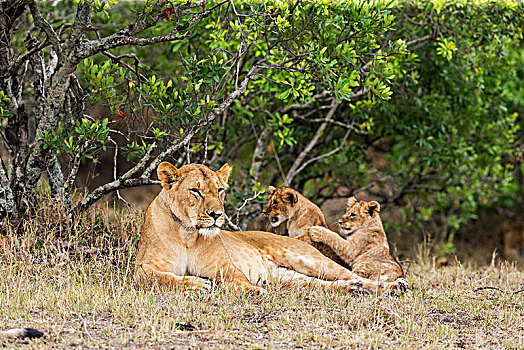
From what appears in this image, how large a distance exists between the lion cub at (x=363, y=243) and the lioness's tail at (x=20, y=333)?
337 cm

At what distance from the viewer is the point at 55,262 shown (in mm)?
6531

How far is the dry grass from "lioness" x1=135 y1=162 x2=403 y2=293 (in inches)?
7.5

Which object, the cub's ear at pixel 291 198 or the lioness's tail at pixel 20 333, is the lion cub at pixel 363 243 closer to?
the cub's ear at pixel 291 198

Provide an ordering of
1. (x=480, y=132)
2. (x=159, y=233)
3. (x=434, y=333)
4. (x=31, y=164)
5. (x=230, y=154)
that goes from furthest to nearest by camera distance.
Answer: (x=480, y=132)
(x=230, y=154)
(x=31, y=164)
(x=159, y=233)
(x=434, y=333)

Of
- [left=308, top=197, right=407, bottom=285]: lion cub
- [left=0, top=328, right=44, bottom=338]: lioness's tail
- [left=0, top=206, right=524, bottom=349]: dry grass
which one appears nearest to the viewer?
[left=0, top=328, right=44, bottom=338]: lioness's tail

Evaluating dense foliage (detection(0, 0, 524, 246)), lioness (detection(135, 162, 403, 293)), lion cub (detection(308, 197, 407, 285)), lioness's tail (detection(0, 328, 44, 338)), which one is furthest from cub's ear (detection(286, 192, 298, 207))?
lioness's tail (detection(0, 328, 44, 338))

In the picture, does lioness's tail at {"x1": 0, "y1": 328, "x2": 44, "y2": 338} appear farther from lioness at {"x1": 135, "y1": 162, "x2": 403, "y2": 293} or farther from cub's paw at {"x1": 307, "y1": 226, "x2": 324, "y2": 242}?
cub's paw at {"x1": 307, "y1": 226, "x2": 324, "y2": 242}

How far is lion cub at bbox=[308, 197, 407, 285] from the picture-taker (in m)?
6.52

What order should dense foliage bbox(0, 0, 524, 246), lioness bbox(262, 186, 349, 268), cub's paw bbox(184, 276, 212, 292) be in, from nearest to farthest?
1. cub's paw bbox(184, 276, 212, 292)
2. dense foliage bbox(0, 0, 524, 246)
3. lioness bbox(262, 186, 349, 268)

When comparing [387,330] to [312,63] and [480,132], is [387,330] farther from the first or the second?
[480,132]

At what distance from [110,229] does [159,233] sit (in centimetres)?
199

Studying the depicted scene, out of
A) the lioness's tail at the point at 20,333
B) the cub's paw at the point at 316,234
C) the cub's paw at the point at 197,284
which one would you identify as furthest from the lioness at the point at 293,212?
the lioness's tail at the point at 20,333

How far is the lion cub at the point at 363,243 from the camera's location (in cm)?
652

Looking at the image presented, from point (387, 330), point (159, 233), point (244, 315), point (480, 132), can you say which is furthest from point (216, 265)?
point (480, 132)
